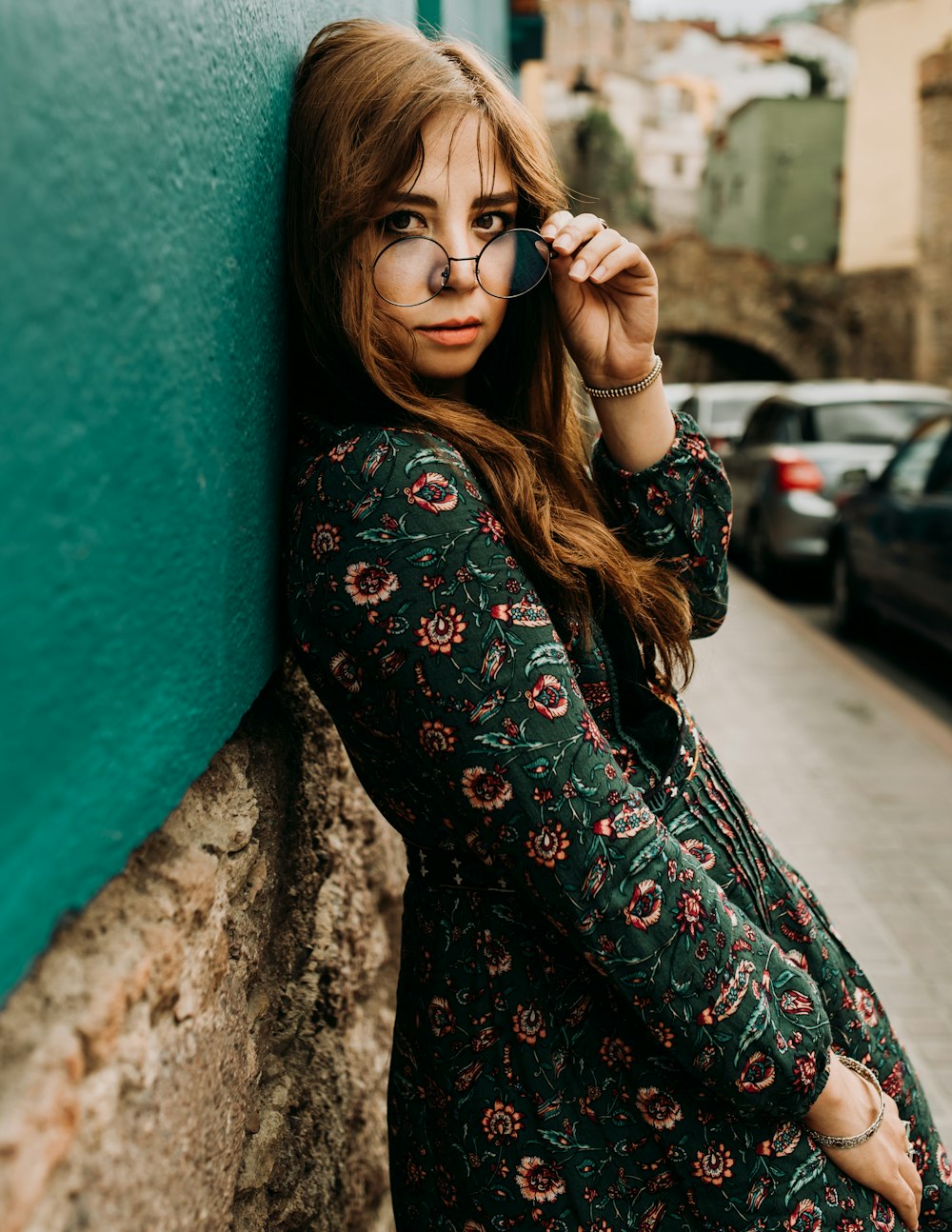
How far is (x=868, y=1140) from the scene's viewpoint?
1236 mm

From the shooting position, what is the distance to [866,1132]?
123cm

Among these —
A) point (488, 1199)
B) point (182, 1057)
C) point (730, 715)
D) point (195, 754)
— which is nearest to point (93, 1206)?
point (182, 1057)

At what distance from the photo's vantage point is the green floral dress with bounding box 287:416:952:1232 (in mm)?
1076

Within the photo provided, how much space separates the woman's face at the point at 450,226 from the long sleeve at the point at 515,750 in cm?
24

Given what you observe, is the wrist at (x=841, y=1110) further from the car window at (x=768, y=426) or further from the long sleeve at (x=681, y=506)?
the car window at (x=768, y=426)

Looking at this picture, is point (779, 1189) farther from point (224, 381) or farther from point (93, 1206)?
point (224, 381)

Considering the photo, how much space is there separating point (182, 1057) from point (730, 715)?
521cm

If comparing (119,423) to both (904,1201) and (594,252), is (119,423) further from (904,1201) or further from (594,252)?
(904,1201)

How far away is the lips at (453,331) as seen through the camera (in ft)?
4.43

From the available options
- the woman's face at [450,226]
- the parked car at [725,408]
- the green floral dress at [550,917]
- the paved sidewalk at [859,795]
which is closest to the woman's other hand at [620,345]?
the woman's face at [450,226]

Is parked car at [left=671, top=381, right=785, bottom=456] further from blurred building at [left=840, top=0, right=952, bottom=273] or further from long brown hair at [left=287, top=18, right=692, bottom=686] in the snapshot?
long brown hair at [left=287, top=18, right=692, bottom=686]

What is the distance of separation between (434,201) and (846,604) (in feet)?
22.9

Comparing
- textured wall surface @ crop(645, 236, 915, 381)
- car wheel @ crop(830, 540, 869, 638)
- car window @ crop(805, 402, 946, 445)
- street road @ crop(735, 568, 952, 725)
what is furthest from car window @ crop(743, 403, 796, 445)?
textured wall surface @ crop(645, 236, 915, 381)

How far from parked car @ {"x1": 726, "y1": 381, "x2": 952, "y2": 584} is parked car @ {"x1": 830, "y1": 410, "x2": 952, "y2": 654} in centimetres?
84
